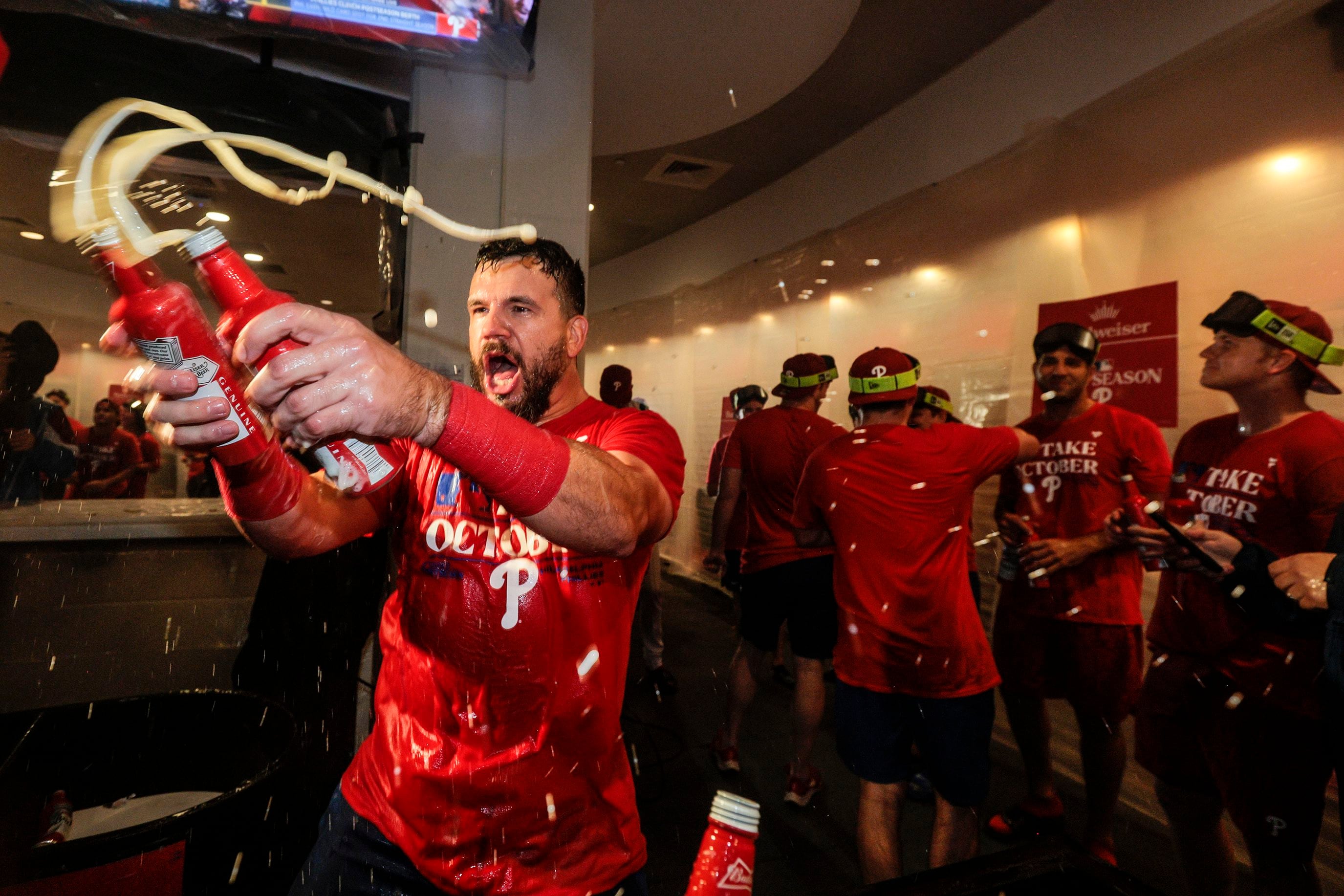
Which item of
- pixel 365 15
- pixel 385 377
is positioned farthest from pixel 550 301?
pixel 365 15

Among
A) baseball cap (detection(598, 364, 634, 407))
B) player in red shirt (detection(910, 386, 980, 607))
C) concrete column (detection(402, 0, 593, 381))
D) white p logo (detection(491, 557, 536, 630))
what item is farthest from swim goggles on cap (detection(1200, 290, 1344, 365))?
baseball cap (detection(598, 364, 634, 407))

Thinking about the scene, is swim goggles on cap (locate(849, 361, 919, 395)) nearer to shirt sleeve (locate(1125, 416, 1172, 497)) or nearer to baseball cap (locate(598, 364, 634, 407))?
shirt sleeve (locate(1125, 416, 1172, 497))

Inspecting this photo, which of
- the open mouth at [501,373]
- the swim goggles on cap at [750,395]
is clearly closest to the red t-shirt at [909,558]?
the open mouth at [501,373]

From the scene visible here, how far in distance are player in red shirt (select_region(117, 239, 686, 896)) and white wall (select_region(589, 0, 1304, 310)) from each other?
11.2 feet

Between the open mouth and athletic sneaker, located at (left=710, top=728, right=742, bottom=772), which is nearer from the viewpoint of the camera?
the open mouth

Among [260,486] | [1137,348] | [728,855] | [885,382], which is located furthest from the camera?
[1137,348]

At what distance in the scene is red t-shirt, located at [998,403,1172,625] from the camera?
8.54ft

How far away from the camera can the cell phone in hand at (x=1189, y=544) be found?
183 centimetres

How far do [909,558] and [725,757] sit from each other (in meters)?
1.60

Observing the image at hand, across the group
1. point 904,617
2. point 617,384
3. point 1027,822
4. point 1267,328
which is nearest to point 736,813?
point 904,617

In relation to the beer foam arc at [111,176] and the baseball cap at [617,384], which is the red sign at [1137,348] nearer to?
the baseball cap at [617,384]

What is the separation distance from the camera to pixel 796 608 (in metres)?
3.17

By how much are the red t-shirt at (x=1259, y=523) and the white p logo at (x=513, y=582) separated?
2.06m

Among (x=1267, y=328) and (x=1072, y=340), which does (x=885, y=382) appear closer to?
(x=1072, y=340)
